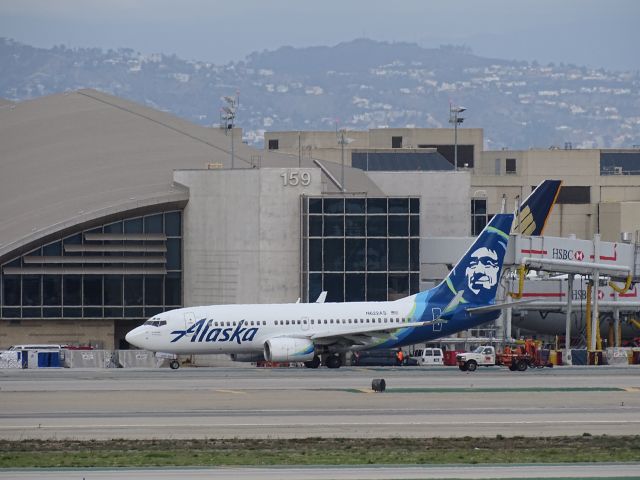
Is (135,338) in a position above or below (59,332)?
above

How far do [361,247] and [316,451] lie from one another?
189ft

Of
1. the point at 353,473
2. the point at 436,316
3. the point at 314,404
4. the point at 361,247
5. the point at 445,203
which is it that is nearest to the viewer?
the point at 353,473

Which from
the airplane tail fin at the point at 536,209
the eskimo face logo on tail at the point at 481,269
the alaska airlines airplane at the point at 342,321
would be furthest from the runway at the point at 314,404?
the airplane tail fin at the point at 536,209

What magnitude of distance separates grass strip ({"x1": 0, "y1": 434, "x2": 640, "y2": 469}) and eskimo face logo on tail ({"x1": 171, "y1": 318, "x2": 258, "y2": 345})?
110ft

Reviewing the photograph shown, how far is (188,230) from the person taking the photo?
98.9m

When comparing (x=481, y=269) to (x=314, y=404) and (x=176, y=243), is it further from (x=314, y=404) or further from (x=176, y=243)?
(x=176, y=243)

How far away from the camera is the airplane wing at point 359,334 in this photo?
7500 centimetres

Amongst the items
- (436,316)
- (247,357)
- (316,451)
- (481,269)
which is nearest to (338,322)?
(436,316)

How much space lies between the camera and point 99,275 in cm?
9706

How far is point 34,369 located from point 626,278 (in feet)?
117

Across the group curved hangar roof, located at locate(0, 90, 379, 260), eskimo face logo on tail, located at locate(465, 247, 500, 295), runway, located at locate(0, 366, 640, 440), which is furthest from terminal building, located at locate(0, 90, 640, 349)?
runway, located at locate(0, 366, 640, 440)

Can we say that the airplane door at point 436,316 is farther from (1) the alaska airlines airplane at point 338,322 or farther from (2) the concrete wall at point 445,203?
(2) the concrete wall at point 445,203

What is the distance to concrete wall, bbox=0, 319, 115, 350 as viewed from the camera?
316ft

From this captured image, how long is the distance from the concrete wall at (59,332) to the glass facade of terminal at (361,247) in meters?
14.1
